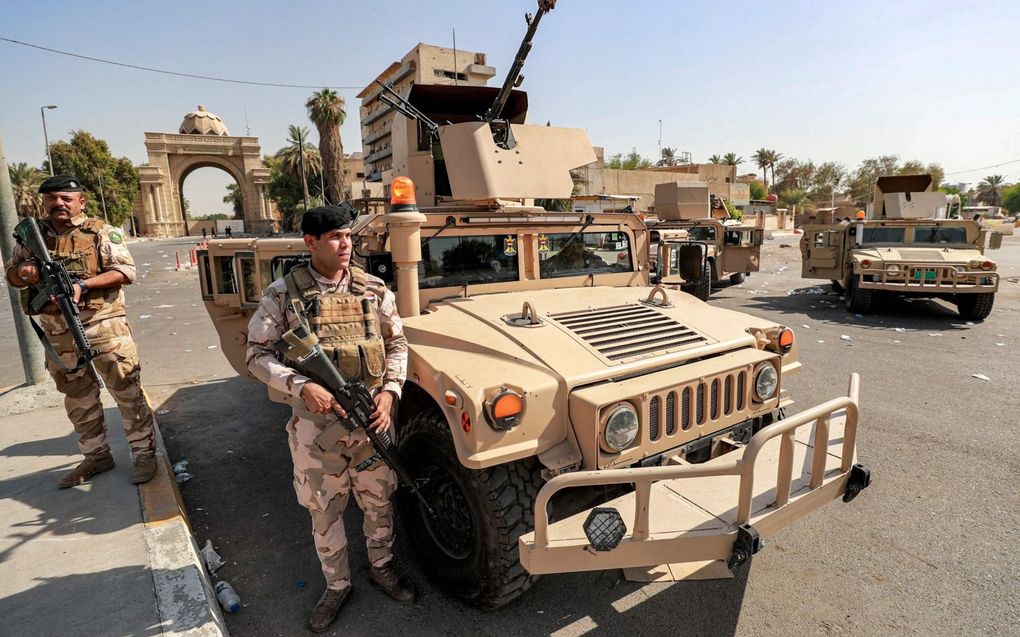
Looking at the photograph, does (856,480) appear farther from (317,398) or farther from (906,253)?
(906,253)

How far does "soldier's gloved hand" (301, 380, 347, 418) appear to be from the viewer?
225 cm

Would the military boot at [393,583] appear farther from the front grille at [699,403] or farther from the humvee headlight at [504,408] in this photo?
the front grille at [699,403]

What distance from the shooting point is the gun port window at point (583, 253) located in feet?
12.7

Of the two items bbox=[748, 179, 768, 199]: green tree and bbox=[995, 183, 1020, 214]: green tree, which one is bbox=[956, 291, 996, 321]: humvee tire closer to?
bbox=[748, 179, 768, 199]: green tree

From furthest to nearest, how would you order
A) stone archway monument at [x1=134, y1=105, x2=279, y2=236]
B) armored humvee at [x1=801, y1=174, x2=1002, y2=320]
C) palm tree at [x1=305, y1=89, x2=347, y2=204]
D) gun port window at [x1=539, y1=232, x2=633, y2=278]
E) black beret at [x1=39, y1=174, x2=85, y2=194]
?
1. stone archway monument at [x1=134, y1=105, x2=279, y2=236]
2. palm tree at [x1=305, y1=89, x2=347, y2=204]
3. armored humvee at [x1=801, y1=174, x2=1002, y2=320]
4. gun port window at [x1=539, y1=232, x2=633, y2=278]
5. black beret at [x1=39, y1=174, x2=85, y2=194]

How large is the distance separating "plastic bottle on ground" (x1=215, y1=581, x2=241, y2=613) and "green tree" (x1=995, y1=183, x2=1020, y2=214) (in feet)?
331

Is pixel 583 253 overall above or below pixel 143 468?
above

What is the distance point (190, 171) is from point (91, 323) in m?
68.4

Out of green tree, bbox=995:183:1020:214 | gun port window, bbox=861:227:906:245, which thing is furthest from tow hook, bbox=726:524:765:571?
green tree, bbox=995:183:1020:214

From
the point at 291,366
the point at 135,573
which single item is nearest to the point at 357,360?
the point at 291,366

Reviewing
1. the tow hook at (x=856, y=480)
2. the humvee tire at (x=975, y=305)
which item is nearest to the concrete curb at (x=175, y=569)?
the tow hook at (x=856, y=480)

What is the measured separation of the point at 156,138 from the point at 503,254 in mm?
65383

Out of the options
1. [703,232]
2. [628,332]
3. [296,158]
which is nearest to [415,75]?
[296,158]

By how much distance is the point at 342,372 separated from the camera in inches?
94.4
